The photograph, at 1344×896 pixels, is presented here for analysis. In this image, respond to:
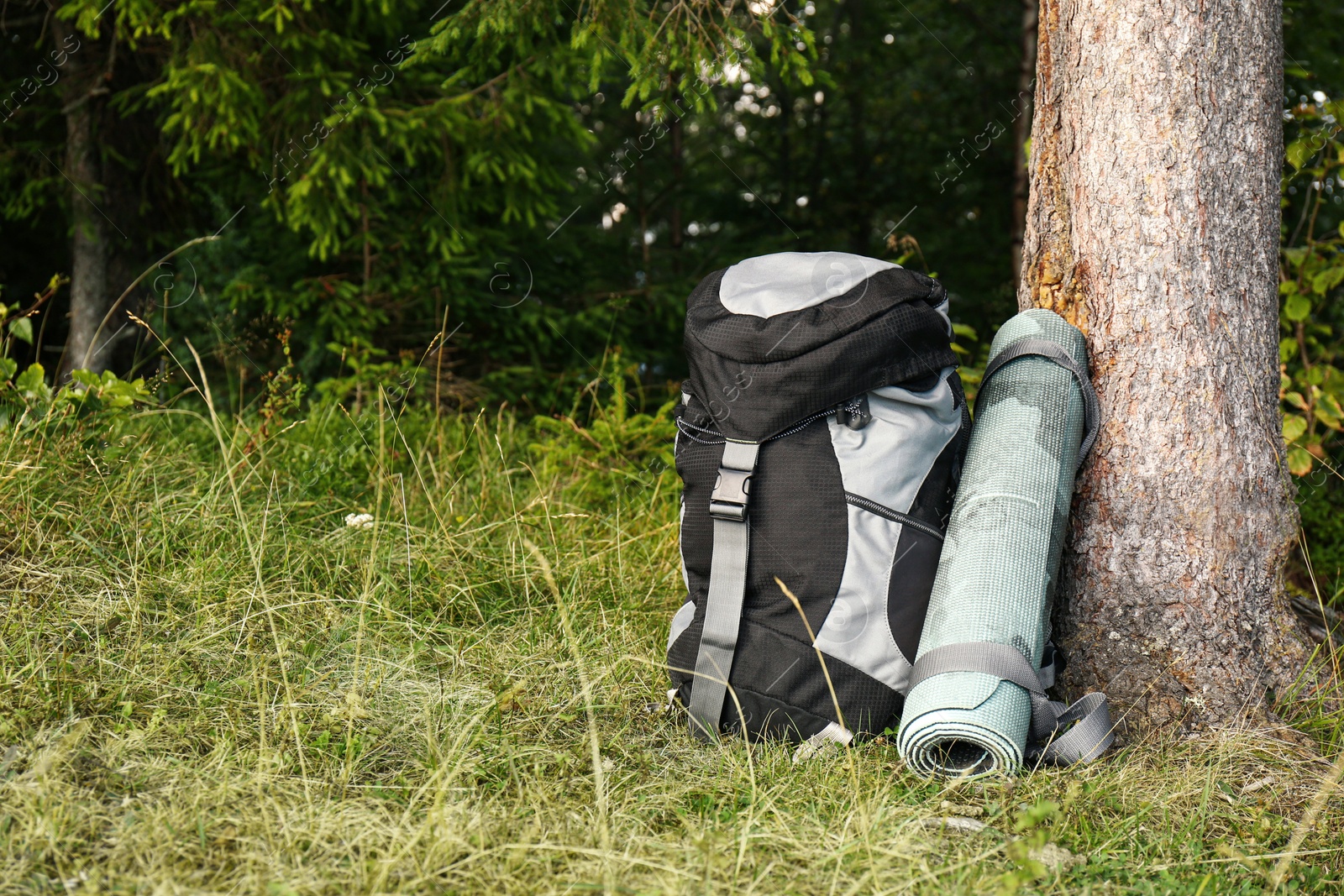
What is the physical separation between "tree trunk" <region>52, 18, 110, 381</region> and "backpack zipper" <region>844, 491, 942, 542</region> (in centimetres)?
465

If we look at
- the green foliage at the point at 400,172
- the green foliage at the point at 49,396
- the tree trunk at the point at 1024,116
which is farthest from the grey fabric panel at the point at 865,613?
the tree trunk at the point at 1024,116

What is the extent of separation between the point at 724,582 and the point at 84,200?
16.1 feet

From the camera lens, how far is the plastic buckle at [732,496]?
1.92 m

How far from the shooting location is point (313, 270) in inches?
193

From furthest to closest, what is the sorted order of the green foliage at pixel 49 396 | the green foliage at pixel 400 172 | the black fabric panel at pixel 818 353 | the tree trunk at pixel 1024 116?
the tree trunk at pixel 1024 116 → the green foliage at pixel 400 172 → the green foliage at pixel 49 396 → the black fabric panel at pixel 818 353

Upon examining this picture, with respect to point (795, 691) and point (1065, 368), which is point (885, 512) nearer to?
point (795, 691)

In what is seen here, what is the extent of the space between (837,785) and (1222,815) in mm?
738

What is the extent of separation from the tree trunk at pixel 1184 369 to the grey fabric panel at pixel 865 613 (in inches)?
22.5

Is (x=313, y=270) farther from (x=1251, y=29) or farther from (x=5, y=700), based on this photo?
(x=1251, y=29)

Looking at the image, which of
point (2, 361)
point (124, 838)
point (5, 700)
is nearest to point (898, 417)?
point (124, 838)

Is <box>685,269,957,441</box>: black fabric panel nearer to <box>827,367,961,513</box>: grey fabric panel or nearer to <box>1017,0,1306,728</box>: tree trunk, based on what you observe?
<box>827,367,961,513</box>: grey fabric panel

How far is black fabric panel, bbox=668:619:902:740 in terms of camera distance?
6.25 ft

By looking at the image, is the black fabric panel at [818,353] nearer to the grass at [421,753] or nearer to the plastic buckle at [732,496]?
the plastic buckle at [732,496]

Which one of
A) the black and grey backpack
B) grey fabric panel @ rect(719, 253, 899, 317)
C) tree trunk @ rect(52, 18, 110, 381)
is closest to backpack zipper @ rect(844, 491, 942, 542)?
the black and grey backpack
